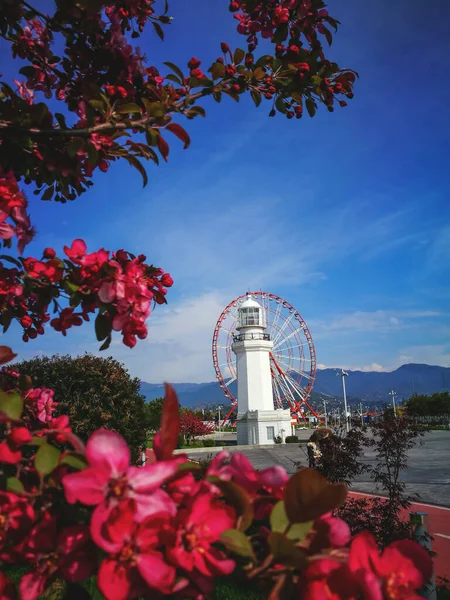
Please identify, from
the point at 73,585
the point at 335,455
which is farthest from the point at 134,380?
the point at 73,585

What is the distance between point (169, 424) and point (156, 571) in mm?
217

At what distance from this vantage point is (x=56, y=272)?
5.09 ft

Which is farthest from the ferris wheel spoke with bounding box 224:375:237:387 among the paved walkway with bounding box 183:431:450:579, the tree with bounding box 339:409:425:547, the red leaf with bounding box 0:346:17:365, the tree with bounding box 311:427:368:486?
the red leaf with bounding box 0:346:17:365

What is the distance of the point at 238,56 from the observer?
1.92 meters

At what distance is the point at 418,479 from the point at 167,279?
528 inches

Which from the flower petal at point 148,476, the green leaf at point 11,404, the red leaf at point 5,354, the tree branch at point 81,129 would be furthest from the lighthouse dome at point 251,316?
the flower petal at point 148,476

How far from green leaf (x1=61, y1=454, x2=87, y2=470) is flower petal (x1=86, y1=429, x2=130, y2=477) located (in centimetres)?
8

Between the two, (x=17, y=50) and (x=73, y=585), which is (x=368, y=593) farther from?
(x=17, y=50)

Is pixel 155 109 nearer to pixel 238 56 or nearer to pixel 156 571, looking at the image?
pixel 238 56

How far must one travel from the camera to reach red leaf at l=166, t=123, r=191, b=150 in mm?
1622

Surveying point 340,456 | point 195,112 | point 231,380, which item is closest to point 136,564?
point 195,112

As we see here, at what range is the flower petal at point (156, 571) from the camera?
625 mm

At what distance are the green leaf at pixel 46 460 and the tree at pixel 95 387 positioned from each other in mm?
6948

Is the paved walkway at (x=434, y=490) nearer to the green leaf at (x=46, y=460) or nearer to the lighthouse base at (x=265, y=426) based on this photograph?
the green leaf at (x=46, y=460)
